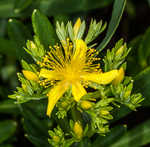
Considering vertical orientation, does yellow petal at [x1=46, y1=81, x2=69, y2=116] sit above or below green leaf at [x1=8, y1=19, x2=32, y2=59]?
below

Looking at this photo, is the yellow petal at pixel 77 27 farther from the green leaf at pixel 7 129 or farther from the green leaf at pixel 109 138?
the green leaf at pixel 7 129

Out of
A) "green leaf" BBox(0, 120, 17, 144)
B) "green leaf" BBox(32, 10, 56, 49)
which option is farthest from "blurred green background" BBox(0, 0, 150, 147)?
"green leaf" BBox(32, 10, 56, 49)

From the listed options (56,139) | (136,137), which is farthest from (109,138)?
(56,139)

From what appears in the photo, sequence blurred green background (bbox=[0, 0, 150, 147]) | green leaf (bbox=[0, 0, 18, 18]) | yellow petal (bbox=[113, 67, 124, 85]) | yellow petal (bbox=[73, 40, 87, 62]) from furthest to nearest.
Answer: green leaf (bbox=[0, 0, 18, 18])
blurred green background (bbox=[0, 0, 150, 147])
yellow petal (bbox=[73, 40, 87, 62])
yellow petal (bbox=[113, 67, 124, 85])

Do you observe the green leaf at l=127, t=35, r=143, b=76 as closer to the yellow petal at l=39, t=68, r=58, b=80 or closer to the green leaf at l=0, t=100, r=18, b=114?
the yellow petal at l=39, t=68, r=58, b=80

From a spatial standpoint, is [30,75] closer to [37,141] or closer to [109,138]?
[37,141]

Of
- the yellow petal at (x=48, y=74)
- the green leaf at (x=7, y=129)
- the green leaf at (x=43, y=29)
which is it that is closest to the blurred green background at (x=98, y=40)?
the green leaf at (x=7, y=129)
